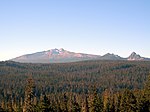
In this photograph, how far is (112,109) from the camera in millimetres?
104562

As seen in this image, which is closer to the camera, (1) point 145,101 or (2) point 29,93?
(2) point 29,93

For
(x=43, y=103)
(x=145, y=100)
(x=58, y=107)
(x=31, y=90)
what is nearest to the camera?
(x=31, y=90)

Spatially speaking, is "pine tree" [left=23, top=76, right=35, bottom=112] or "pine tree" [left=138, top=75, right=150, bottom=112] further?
"pine tree" [left=138, top=75, right=150, bottom=112]

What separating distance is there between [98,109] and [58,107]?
32.3 metres

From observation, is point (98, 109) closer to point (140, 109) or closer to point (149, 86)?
point (140, 109)

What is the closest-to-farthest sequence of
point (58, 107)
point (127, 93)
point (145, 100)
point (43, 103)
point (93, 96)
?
1. point (43, 103)
2. point (93, 96)
3. point (127, 93)
4. point (145, 100)
5. point (58, 107)

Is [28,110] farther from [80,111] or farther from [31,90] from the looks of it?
[80,111]

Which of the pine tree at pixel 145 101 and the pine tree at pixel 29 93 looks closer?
the pine tree at pixel 29 93

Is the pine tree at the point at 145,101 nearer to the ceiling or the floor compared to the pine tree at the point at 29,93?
nearer to the floor

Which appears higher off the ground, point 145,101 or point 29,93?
point 29,93

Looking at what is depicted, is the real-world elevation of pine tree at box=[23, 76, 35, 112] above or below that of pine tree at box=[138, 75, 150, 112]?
above

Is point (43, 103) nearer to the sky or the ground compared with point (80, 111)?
nearer to the sky

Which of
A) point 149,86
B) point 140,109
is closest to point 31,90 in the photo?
point 140,109

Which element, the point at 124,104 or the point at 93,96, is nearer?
the point at 93,96
